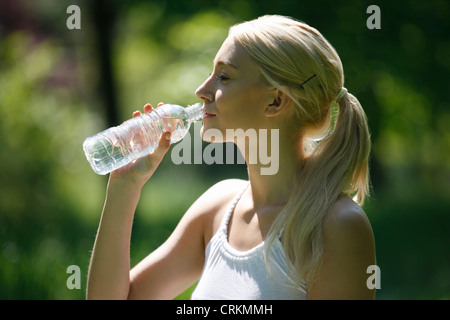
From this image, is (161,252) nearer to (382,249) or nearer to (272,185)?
(272,185)

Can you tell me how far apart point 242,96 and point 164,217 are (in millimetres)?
5013

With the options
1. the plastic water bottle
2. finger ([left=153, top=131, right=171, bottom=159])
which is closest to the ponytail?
finger ([left=153, top=131, right=171, bottom=159])

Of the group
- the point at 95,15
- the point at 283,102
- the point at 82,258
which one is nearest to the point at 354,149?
the point at 283,102

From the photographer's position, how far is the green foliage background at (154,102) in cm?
545

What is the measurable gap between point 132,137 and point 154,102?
26.1 ft

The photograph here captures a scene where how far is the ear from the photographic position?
2.19 metres

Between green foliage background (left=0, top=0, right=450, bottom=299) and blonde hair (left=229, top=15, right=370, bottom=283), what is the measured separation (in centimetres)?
235

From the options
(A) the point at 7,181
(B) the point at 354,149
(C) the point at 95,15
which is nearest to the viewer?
(B) the point at 354,149

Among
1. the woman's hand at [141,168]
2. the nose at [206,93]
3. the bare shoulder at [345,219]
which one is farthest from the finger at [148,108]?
the bare shoulder at [345,219]

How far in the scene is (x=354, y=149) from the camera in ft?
7.02

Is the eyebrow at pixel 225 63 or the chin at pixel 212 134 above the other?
the eyebrow at pixel 225 63

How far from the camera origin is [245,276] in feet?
6.68

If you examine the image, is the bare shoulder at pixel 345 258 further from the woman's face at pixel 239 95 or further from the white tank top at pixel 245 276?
the woman's face at pixel 239 95

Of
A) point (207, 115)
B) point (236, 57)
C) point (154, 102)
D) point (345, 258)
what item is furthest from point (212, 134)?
point (154, 102)
